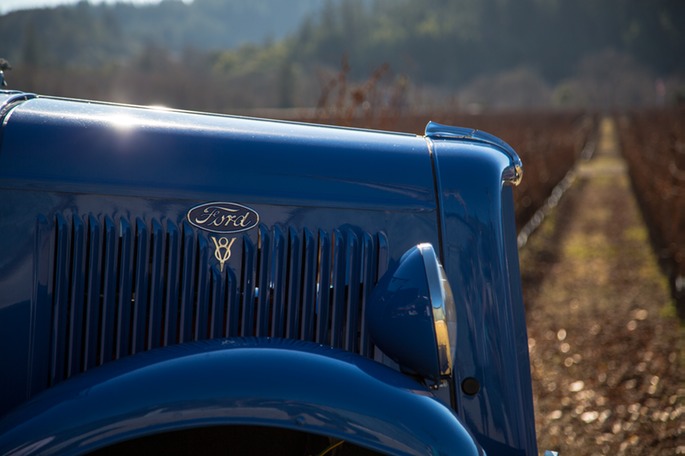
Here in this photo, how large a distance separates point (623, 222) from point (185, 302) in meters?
12.8

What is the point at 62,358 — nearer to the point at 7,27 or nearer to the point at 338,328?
the point at 338,328

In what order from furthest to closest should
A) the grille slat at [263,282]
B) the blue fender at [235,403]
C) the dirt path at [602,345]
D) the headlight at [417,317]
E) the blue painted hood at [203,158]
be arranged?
1. the dirt path at [602,345]
2. the grille slat at [263,282]
3. the blue painted hood at [203,158]
4. the headlight at [417,317]
5. the blue fender at [235,403]

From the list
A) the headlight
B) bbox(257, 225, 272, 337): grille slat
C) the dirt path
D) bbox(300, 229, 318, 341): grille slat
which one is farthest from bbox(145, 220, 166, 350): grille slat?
the dirt path

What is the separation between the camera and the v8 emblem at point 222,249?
2.10 metres

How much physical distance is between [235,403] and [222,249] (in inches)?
20.8

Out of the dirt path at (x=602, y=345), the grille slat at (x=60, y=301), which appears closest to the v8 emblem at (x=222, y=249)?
the grille slat at (x=60, y=301)

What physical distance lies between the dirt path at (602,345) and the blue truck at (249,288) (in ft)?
8.85

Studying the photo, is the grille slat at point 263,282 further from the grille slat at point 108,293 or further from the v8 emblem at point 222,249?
the grille slat at point 108,293

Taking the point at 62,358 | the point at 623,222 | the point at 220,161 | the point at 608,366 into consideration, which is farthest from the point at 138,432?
the point at 623,222

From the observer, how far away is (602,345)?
6617mm

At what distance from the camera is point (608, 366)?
240 inches

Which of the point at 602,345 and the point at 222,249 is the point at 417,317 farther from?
the point at 602,345

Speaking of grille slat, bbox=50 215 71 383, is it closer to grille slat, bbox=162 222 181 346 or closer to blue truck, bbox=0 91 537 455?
blue truck, bbox=0 91 537 455

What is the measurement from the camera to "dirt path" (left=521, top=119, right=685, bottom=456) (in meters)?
4.84
